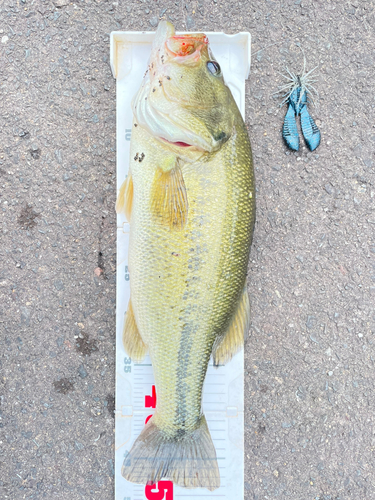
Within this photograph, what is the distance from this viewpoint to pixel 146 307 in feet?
5.69

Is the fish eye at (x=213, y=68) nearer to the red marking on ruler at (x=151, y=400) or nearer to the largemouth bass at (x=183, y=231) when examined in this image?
the largemouth bass at (x=183, y=231)

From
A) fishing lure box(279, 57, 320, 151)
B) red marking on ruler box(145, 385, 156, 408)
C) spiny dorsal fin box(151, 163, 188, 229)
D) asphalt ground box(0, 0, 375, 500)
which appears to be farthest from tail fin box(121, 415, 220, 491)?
fishing lure box(279, 57, 320, 151)

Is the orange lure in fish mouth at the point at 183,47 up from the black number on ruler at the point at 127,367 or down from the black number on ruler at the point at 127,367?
up

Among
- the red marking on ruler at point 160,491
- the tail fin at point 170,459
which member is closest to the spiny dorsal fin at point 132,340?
the tail fin at point 170,459

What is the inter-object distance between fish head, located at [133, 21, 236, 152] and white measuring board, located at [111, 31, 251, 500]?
1.26 ft

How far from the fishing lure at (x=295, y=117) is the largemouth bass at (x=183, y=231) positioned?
53 centimetres

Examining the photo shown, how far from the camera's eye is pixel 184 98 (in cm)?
166

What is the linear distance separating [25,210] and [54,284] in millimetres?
475

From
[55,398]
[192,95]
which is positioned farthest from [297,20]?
[55,398]

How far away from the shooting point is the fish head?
1.64 meters

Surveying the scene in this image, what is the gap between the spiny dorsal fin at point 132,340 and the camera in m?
1.91

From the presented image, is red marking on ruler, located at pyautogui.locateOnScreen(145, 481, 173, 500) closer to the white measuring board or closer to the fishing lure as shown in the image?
the white measuring board

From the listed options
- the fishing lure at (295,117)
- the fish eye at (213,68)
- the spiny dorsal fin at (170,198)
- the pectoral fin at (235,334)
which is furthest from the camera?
the fishing lure at (295,117)

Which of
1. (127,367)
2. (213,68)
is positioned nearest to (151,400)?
(127,367)
